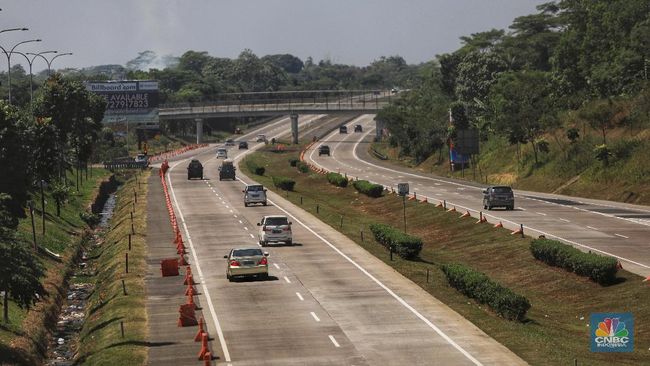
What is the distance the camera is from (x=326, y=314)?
42781 mm

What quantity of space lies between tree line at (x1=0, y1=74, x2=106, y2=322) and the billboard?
22678 millimetres

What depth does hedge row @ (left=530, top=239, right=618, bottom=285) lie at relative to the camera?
4806cm

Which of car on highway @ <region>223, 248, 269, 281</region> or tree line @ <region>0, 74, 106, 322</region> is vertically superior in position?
tree line @ <region>0, 74, 106, 322</region>

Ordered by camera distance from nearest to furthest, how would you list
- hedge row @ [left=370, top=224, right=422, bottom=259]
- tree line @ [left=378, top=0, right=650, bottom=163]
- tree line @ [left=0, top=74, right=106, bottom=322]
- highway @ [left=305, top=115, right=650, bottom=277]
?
tree line @ [left=0, top=74, right=106, bottom=322], highway @ [left=305, top=115, right=650, bottom=277], hedge row @ [left=370, top=224, right=422, bottom=259], tree line @ [left=378, top=0, right=650, bottom=163]

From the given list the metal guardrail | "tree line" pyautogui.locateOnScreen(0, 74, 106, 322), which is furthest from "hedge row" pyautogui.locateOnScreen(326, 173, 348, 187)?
the metal guardrail

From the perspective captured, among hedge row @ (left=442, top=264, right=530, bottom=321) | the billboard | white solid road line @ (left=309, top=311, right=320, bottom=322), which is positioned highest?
the billboard

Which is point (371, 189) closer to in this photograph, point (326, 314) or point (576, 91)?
point (576, 91)

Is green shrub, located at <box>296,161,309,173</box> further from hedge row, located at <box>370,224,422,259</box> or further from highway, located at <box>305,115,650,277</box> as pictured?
hedge row, located at <box>370,224,422,259</box>

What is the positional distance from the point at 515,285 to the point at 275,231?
55.2ft

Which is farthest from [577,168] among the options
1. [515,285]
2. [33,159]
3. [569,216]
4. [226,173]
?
[515,285]

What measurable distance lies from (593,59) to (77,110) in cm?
5358

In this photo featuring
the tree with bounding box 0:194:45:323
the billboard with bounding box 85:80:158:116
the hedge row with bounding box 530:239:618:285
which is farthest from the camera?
the billboard with bounding box 85:80:158:116

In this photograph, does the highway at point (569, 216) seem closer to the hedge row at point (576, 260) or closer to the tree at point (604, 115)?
the hedge row at point (576, 260)

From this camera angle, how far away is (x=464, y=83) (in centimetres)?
Answer: 16712
